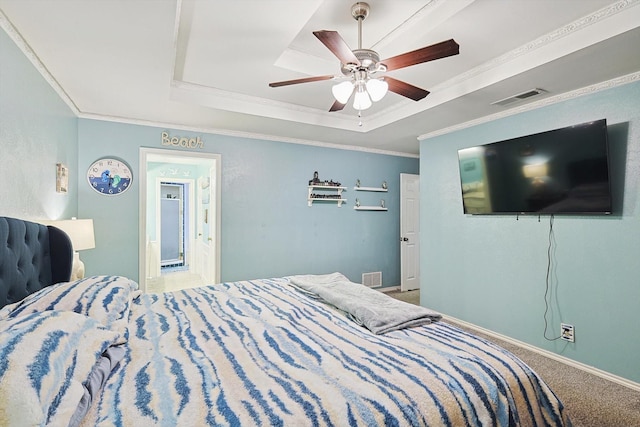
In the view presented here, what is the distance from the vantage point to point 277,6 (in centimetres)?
188

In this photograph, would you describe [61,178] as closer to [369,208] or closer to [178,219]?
[369,208]

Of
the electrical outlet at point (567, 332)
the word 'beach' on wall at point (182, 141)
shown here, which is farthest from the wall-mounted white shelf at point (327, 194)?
the electrical outlet at point (567, 332)

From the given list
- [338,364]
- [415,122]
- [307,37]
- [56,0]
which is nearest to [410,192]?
[415,122]

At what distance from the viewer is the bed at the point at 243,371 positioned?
3.04ft

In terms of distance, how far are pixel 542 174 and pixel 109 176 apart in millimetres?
4408

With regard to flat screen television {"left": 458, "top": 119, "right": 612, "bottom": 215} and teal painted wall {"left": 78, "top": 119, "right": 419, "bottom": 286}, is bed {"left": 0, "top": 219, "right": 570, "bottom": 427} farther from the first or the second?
teal painted wall {"left": 78, "top": 119, "right": 419, "bottom": 286}

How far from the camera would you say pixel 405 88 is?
86.5 inches

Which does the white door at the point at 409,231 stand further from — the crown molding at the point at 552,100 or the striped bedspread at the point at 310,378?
the striped bedspread at the point at 310,378

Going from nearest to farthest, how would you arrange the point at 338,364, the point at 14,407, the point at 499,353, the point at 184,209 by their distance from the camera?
the point at 14,407 → the point at 338,364 → the point at 499,353 → the point at 184,209

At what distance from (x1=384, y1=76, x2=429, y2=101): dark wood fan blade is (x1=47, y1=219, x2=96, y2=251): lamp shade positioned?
8.87ft

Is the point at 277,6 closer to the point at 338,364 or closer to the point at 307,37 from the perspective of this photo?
the point at 307,37

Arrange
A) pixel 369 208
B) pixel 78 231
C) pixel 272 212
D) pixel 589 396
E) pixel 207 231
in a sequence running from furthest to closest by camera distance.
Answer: pixel 369 208
pixel 207 231
pixel 272 212
pixel 78 231
pixel 589 396

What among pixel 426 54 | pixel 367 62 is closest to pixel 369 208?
pixel 367 62

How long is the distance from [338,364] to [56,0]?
229 centimetres
